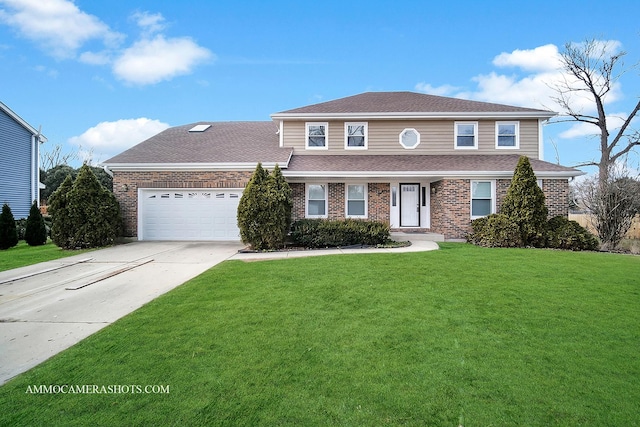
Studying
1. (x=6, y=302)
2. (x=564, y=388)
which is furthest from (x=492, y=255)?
(x=6, y=302)

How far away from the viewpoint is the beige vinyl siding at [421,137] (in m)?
15.8

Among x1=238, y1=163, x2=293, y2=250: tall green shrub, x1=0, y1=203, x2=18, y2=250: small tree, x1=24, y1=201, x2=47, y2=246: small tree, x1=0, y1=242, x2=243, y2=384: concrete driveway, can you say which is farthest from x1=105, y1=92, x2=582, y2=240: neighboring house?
x1=0, y1=203, x2=18, y2=250: small tree

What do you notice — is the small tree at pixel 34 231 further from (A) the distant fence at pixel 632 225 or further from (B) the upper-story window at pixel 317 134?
(A) the distant fence at pixel 632 225

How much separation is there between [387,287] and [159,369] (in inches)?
165

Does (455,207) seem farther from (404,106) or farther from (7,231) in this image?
(7,231)

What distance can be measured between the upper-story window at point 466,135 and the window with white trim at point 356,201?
5.02 metres

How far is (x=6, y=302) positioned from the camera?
6.33m

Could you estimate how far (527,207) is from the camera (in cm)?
1215

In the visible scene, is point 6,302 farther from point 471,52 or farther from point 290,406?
point 471,52

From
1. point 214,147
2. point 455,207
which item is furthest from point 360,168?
point 214,147

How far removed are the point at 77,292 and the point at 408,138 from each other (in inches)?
545

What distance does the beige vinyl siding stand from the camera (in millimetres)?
15797

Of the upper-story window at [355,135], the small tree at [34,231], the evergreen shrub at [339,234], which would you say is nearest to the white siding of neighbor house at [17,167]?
the small tree at [34,231]

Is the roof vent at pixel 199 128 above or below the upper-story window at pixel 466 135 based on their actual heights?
above
